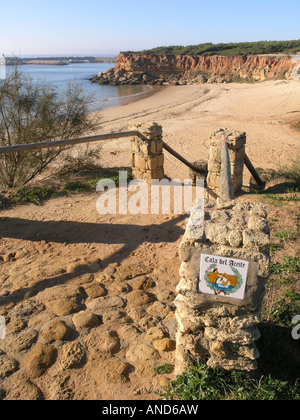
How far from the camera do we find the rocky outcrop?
45.0 meters

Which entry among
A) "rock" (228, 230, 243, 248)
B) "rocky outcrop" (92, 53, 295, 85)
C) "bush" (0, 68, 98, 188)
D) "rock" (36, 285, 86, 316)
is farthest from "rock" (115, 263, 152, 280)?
"rocky outcrop" (92, 53, 295, 85)

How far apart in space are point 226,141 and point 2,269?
4718 millimetres

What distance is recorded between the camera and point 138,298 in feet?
12.6

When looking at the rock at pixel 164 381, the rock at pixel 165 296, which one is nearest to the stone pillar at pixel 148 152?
the rock at pixel 165 296

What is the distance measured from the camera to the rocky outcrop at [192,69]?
45.0m

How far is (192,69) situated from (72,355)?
6116 cm

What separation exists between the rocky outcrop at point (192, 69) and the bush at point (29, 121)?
35.4 m

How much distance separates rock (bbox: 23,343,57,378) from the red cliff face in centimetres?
4421

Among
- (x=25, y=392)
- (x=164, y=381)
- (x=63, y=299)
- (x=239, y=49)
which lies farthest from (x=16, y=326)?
(x=239, y=49)

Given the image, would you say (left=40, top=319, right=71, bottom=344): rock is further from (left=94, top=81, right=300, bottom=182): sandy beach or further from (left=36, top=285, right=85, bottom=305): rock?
(left=94, top=81, right=300, bottom=182): sandy beach

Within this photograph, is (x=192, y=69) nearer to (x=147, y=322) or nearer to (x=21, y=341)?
(x=147, y=322)
